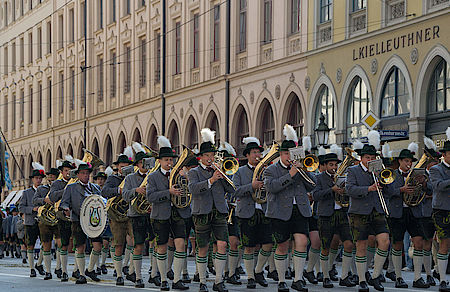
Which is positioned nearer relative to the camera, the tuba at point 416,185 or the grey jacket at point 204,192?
the grey jacket at point 204,192

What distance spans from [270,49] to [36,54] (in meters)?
31.8

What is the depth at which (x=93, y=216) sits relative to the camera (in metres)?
17.0

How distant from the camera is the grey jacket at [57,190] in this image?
1775cm

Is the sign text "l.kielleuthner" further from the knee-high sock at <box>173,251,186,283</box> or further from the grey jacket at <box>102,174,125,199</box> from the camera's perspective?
the knee-high sock at <box>173,251,186,283</box>

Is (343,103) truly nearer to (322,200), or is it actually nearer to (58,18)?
(322,200)

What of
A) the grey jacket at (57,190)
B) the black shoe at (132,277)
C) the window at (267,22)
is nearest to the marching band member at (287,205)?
the black shoe at (132,277)

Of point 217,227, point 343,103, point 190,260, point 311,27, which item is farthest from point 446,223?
point 311,27

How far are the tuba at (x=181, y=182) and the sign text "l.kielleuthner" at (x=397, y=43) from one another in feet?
41.5

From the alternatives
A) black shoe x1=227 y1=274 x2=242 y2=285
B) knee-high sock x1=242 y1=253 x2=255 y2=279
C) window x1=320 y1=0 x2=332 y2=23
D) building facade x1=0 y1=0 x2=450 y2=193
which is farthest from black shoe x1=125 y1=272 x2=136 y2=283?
window x1=320 y1=0 x2=332 y2=23

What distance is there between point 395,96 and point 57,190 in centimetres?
1249

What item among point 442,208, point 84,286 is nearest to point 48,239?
point 84,286

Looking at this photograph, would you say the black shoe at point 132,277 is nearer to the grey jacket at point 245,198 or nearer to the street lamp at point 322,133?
the grey jacket at point 245,198

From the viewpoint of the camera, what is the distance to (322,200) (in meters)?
15.6

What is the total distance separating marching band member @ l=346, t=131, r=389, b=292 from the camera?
546 inches
